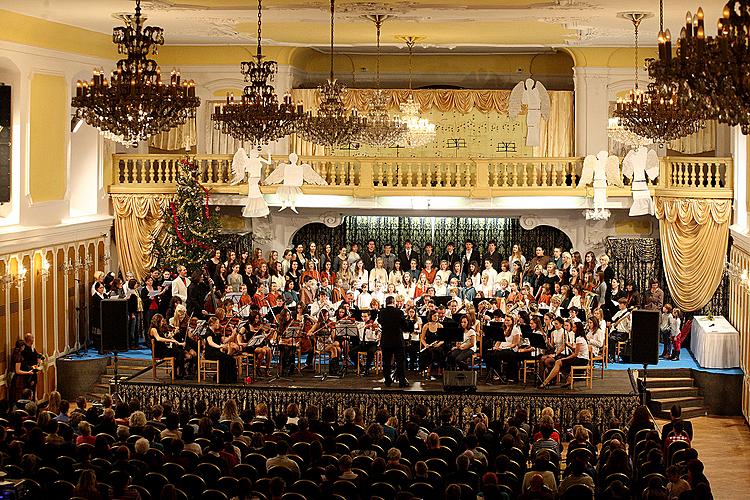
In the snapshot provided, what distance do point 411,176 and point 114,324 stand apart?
7.78 metres

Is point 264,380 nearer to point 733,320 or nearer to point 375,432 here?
point 375,432

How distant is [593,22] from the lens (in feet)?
65.4

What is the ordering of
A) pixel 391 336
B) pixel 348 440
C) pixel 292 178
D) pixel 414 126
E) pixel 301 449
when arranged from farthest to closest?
pixel 414 126, pixel 292 178, pixel 391 336, pixel 348 440, pixel 301 449

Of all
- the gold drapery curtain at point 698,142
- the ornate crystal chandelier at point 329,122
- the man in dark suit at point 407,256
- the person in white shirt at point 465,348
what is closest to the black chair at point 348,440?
the ornate crystal chandelier at point 329,122

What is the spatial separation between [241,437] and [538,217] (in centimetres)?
1377

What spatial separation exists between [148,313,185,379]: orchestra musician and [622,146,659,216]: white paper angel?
900 cm

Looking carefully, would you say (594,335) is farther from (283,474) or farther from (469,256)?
(283,474)

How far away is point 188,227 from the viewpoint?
2294 centimetres

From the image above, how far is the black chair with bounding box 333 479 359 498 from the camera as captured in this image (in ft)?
34.6

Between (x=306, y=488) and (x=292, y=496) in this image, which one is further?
(x=306, y=488)

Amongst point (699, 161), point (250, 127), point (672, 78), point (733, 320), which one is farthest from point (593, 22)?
point (672, 78)

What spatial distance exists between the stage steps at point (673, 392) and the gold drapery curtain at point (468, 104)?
6.36 meters

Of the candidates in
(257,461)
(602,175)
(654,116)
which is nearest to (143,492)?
(257,461)

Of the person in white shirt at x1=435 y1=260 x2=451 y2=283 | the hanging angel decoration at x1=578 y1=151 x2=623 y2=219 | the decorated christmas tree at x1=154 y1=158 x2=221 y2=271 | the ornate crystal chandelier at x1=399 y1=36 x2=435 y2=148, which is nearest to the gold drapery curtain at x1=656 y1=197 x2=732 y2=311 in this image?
the hanging angel decoration at x1=578 y1=151 x2=623 y2=219
